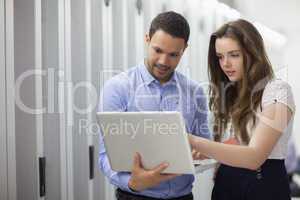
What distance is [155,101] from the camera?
1491 mm

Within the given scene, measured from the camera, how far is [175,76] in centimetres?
154

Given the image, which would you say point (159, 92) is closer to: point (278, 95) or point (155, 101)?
point (155, 101)

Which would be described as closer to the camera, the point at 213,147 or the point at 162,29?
the point at 213,147

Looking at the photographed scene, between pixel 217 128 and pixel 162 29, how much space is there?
0.49 meters

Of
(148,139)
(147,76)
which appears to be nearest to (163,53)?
(147,76)

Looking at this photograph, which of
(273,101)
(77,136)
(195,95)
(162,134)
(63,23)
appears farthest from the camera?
(77,136)

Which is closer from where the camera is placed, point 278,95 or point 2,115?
point 278,95

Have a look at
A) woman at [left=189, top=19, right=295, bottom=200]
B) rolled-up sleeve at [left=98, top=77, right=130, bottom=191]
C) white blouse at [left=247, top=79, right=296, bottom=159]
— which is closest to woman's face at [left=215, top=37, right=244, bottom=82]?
woman at [left=189, top=19, right=295, bottom=200]

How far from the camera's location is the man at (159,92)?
A: 1.41 m

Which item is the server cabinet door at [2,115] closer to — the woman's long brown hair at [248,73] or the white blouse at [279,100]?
the woman's long brown hair at [248,73]

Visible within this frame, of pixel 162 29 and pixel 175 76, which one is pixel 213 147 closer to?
pixel 175 76

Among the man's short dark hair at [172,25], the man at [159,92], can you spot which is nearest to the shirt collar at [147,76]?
the man at [159,92]

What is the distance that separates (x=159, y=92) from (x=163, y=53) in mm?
149

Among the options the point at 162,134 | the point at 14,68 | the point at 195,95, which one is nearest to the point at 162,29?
the point at 195,95
